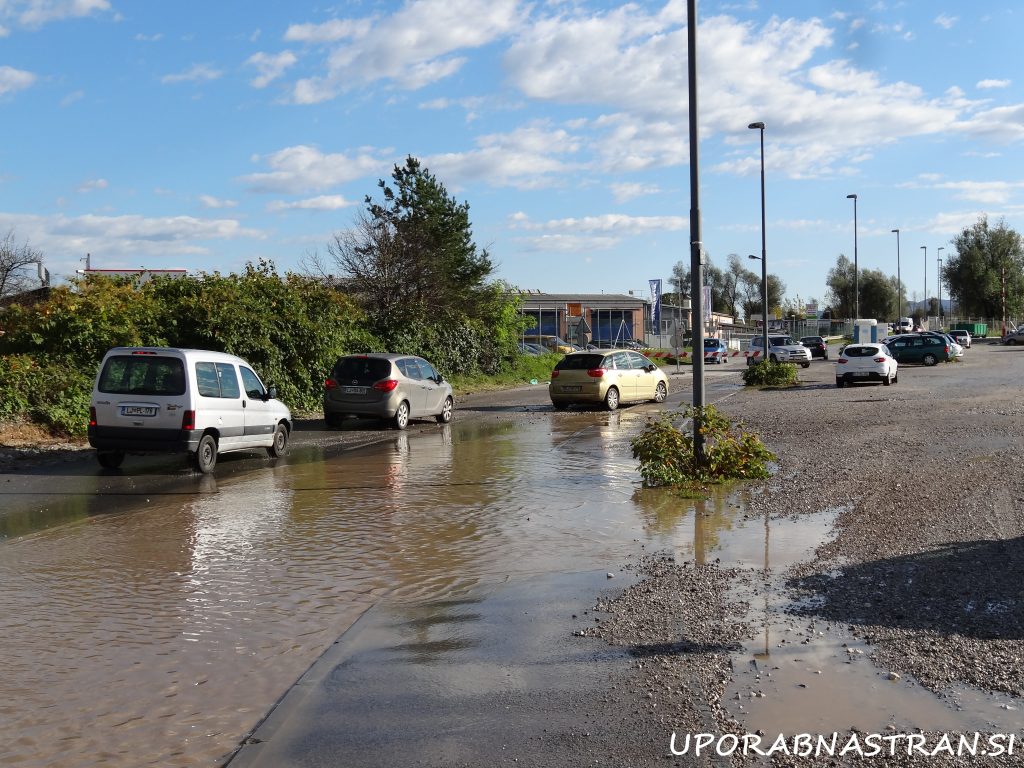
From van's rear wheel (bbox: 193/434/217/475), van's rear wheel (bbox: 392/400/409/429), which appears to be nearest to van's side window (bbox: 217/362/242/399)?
van's rear wheel (bbox: 193/434/217/475)

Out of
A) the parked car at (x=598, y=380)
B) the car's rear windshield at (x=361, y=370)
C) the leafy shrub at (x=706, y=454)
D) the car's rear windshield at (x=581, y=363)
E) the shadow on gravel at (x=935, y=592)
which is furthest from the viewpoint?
the car's rear windshield at (x=581, y=363)

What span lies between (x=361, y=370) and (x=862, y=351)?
70.7ft

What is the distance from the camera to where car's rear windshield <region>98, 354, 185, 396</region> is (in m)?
13.5

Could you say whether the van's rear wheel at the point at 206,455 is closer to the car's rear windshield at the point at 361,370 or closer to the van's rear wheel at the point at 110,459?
the van's rear wheel at the point at 110,459

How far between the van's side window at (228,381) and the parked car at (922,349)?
44069 mm

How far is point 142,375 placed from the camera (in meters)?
13.6

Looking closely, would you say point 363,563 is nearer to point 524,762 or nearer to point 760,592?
point 760,592

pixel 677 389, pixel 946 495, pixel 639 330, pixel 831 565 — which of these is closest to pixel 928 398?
pixel 677 389

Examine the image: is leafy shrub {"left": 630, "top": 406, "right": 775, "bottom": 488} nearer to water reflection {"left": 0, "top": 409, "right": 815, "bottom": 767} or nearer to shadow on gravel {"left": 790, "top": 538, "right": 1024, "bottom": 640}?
water reflection {"left": 0, "top": 409, "right": 815, "bottom": 767}

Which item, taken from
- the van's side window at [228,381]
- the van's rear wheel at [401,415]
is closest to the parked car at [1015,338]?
the van's rear wheel at [401,415]

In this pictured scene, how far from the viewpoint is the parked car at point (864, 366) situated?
34.7 metres

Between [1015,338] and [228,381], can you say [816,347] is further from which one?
[228,381]

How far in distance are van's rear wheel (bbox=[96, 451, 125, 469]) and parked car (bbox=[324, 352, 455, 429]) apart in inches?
271

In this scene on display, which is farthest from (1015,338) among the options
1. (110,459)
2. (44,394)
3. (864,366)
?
(110,459)
